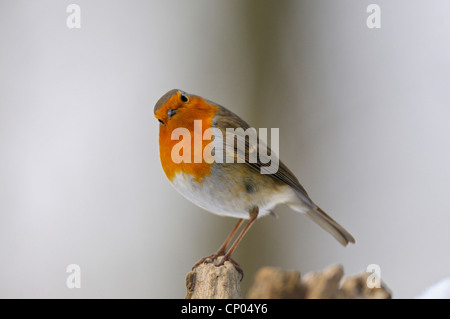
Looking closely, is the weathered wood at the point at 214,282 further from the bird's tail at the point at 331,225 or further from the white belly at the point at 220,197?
the bird's tail at the point at 331,225

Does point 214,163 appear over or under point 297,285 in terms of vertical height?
over

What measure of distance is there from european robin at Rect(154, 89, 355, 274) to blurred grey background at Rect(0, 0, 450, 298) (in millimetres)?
455

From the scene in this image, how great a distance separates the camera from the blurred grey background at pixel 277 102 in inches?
66.7

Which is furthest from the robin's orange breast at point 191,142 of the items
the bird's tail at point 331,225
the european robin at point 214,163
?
the bird's tail at point 331,225

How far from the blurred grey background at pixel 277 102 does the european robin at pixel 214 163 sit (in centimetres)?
45

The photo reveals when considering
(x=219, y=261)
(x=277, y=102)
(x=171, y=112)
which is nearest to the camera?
(x=171, y=112)

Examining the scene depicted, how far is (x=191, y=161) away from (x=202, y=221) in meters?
1.02

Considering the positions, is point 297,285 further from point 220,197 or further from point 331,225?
point 220,197

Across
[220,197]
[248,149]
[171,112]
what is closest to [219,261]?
[220,197]

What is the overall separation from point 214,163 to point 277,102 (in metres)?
0.66

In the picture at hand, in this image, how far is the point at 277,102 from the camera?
1.71m

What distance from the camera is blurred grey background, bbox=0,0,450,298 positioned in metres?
1.69

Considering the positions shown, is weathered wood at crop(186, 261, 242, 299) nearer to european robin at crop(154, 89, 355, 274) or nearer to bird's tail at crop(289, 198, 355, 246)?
european robin at crop(154, 89, 355, 274)
